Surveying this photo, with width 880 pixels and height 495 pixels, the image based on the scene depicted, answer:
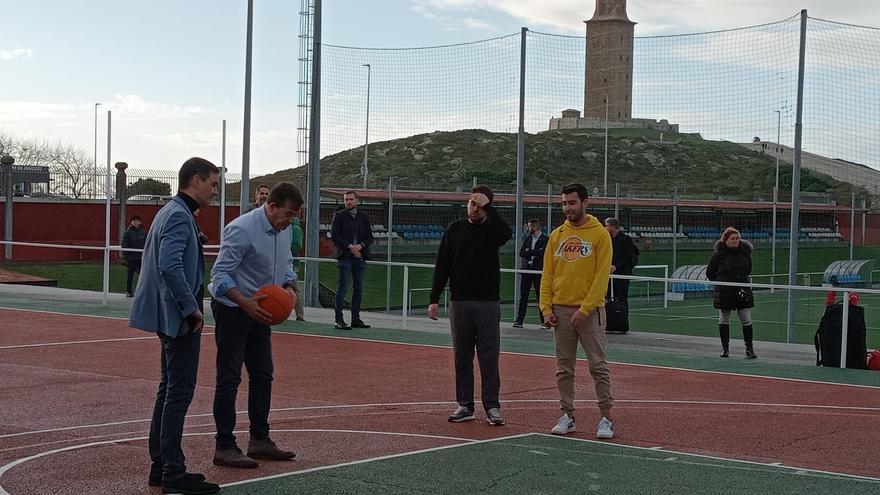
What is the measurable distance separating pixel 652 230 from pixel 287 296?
122 ft

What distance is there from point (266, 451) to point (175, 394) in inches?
41.6

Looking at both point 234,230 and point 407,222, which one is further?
point 407,222

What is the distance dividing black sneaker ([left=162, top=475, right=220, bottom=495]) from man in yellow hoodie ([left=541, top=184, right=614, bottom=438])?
3136mm

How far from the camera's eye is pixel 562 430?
9055 millimetres

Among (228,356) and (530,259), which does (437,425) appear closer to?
(228,356)

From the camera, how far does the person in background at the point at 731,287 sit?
1541cm

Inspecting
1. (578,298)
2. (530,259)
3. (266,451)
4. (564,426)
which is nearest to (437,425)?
(564,426)

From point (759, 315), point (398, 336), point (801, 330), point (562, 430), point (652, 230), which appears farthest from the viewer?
point (652, 230)

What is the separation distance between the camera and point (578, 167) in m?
76.9

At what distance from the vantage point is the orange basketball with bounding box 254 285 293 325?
7449mm

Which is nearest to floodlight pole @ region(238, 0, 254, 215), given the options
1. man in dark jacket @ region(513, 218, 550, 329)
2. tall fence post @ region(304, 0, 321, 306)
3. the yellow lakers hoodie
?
tall fence post @ region(304, 0, 321, 306)

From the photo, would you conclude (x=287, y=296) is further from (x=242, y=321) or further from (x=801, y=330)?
(x=801, y=330)

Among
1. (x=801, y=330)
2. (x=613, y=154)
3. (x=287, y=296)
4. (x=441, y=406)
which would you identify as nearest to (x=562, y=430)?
(x=441, y=406)

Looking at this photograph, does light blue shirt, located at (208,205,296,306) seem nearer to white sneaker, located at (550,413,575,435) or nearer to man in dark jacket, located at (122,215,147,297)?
white sneaker, located at (550,413,575,435)
